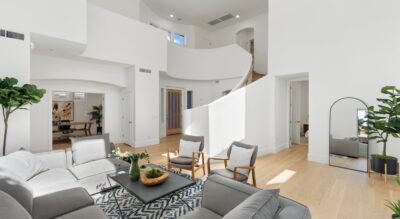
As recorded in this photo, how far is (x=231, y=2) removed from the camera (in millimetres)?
8523

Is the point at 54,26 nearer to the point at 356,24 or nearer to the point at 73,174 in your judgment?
the point at 73,174

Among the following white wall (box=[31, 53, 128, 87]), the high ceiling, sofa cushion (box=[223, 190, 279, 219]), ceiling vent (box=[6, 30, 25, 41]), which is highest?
the high ceiling

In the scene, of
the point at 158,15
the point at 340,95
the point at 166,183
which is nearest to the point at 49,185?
the point at 166,183

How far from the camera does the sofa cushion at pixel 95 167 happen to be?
312cm

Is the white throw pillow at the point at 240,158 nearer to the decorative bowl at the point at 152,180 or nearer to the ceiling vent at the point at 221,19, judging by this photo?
the decorative bowl at the point at 152,180

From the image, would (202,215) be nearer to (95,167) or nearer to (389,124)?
(95,167)

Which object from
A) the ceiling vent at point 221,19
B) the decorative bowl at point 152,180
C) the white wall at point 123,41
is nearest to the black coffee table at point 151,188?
the decorative bowl at point 152,180

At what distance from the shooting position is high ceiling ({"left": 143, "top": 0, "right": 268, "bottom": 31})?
8.48 meters

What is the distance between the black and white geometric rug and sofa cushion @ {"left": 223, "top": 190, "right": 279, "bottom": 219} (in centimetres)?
162

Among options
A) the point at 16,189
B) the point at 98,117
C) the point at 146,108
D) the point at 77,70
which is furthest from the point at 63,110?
the point at 16,189

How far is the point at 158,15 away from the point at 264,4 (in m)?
5.21

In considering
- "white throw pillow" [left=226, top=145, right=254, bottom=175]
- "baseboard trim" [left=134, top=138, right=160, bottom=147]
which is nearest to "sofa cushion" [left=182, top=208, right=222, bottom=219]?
"white throw pillow" [left=226, top=145, right=254, bottom=175]

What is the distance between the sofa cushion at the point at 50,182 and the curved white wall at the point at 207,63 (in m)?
5.99

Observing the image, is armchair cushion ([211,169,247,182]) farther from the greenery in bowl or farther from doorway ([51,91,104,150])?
doorway ([51,91,104,150])
